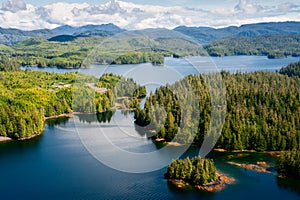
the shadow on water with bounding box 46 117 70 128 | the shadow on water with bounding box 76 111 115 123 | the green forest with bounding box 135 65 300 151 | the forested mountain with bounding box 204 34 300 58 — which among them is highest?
the forested mountain with bounding box 204 34 300 58

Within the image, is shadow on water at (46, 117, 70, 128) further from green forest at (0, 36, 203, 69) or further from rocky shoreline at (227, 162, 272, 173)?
rocky shoreline at (227, 162, 272, 173)

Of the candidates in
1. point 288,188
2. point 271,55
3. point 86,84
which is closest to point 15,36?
point 271,55

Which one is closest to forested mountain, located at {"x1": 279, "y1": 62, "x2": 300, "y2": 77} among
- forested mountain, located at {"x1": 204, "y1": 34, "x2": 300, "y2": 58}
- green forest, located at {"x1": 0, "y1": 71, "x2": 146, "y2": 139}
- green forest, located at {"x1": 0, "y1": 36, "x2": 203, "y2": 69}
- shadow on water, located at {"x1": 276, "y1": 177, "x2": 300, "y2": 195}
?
green forest, located at {"x1": 0, "y1": 36, "x2": 203, "y2": 69}

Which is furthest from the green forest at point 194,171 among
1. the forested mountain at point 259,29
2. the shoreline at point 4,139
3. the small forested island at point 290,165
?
the forested mountain at point 259,29

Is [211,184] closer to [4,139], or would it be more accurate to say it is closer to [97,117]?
[4,139]

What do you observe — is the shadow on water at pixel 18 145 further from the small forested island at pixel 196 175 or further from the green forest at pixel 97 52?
the small forested island at pixel 196 175

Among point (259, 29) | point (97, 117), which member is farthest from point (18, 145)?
point (259, 29)

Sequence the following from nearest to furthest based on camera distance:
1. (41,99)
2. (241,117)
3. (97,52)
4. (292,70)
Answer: (241,117), (97,52), (41,99), (292,70)
